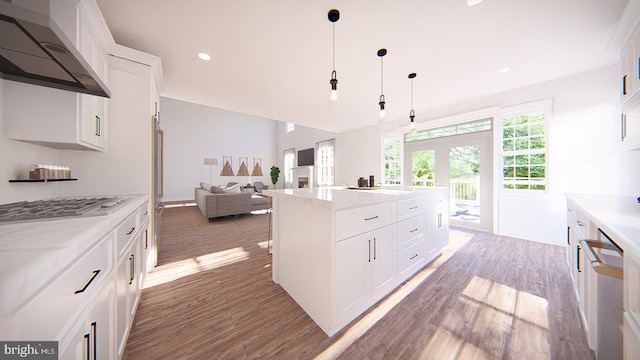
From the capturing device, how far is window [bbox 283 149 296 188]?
9164 millimetres

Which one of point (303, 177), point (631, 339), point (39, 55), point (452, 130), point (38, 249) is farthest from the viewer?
point (303, 177)

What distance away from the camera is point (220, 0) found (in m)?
1.67

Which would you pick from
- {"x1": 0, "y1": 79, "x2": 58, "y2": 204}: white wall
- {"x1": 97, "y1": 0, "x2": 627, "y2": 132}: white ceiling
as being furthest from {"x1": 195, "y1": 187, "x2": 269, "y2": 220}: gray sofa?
{"x1": 0, "y1": 79, "x2": 58, "y2": 204}: white wall

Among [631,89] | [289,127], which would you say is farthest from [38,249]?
[289,127]

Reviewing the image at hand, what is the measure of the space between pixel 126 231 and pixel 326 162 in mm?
6525

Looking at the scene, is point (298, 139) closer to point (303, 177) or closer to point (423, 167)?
point (303, 177)

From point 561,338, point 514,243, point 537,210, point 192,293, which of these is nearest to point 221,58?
point 192,293

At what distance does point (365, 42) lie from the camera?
2193 millimetres

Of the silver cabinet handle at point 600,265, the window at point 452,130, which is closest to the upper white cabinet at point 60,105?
the silver cabinet handle at point 600,265

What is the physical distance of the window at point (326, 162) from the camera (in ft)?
23.8

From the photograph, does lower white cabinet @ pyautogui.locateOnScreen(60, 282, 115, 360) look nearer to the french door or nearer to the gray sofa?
the gray sofa

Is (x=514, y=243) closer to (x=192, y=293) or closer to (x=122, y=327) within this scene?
(x=192, y=293)

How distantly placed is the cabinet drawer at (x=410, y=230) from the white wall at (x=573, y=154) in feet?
8.48

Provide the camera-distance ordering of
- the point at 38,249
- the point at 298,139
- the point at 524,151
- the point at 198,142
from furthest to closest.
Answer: the point at 298,139
the point at 198,142
the point at 524,151
the point at 38,249
